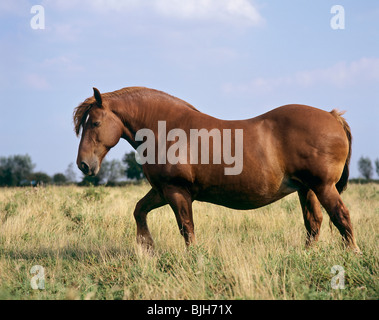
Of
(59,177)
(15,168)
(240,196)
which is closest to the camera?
(240,196)

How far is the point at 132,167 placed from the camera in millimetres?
47688

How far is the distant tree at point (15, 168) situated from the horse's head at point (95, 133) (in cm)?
5787

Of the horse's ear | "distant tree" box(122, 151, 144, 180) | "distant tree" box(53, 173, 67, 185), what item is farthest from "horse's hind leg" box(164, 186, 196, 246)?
"distant tree" box(53, 173, 67, 185)

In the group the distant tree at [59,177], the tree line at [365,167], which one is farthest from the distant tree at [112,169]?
the tree line at [365,167]

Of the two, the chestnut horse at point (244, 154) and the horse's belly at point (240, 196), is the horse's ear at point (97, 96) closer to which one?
the chestnut horse at point (244, 154)

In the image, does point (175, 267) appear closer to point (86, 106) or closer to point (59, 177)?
point (86, 106)

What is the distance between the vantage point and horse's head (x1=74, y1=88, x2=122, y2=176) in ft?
16.1

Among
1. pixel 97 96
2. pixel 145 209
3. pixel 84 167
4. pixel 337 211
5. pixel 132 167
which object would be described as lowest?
pixel 337 211

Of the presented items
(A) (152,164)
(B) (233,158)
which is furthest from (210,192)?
(A) (152,164)

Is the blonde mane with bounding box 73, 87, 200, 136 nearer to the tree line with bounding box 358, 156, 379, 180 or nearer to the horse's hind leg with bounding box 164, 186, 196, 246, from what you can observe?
the horse's hind leg with bounding box 164, 186, 196, 246

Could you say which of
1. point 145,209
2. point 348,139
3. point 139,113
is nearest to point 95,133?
point 139,113

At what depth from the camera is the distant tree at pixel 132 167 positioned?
4684 centimetres

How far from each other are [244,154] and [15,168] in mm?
64305
